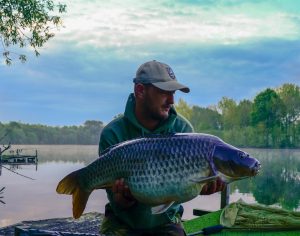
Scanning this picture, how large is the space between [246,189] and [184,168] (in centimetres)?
4077

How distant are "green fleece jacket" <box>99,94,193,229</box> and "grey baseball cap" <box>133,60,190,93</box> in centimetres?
27

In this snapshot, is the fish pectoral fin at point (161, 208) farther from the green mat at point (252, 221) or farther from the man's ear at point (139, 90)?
the green mat at point (252, 221)

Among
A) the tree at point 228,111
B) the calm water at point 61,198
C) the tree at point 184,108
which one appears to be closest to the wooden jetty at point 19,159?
the calm water at point 61,198

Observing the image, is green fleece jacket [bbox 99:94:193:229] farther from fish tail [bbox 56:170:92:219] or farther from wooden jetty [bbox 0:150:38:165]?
wooden jetty [bbox 0:150:38:165]

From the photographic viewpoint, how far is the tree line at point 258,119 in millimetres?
78000

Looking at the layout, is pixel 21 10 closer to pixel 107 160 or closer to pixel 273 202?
pixel 107 160

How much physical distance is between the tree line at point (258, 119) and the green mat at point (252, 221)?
6718 centimetres

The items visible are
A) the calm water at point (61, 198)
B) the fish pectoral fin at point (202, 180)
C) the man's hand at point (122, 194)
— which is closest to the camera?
the fish pectoral fin at point (202, 180)

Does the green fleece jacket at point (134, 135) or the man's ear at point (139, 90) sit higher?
the man's ear at point (139, 90)

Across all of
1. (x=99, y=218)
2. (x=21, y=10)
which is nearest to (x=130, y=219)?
(x=99, y=218)

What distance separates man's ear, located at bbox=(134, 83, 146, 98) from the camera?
4.34m

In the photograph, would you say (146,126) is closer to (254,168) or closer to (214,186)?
(214,186)

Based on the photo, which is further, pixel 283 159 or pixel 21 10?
pixel 283 159

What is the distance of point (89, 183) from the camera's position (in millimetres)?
4027
